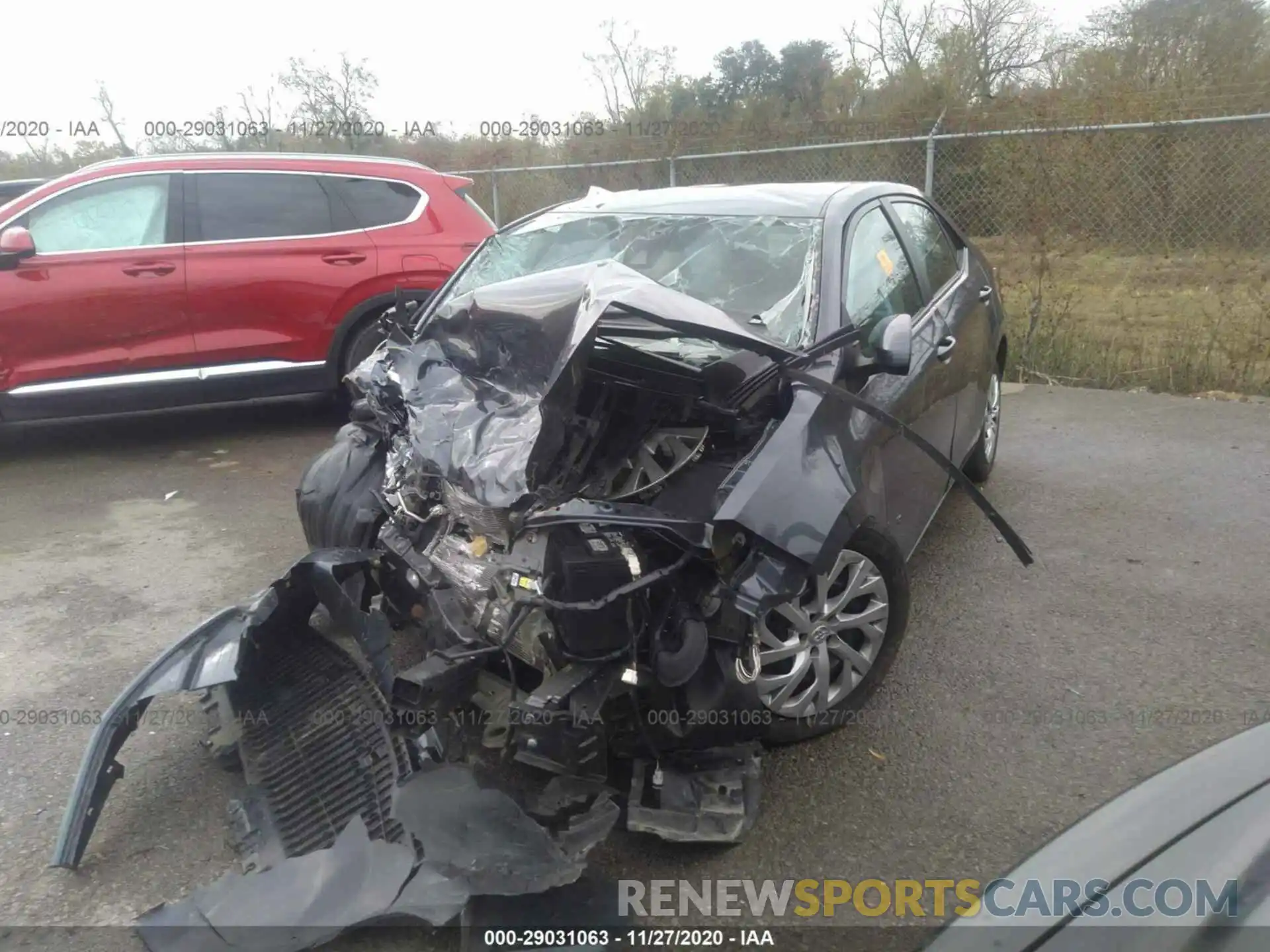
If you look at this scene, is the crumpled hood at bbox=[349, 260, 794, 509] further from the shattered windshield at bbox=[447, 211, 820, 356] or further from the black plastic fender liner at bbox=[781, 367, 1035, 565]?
the shattered windshield at bbox=[447, 211, 820, 356]

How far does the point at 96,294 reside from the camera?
5.77 meters

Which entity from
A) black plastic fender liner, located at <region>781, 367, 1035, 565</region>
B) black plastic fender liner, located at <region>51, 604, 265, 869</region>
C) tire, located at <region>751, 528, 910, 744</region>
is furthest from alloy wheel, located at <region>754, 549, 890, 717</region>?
black plastic fender liner, located at <region>51, 604, 265, 869</region>

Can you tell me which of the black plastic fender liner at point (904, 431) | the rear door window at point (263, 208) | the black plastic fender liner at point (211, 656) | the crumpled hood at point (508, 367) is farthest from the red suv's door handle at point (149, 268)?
the black plastic fender liner at point (904, 431)

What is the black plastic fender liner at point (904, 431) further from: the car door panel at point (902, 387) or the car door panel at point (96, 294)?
the car door panel at point (96, 294)

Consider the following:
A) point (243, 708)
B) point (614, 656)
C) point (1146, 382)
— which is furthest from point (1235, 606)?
point (1146, 382)

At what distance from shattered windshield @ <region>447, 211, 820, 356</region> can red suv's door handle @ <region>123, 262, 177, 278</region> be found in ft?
9.79

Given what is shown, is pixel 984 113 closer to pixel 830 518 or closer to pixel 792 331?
pixel 792 331

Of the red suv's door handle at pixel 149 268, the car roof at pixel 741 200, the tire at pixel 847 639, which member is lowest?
the tire at pixel 847 639

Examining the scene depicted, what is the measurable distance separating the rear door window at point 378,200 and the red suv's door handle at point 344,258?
0.24 m

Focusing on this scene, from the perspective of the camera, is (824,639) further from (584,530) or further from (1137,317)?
(1137,317)

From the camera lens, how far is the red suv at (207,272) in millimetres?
5746

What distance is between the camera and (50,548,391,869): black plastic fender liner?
2.45m

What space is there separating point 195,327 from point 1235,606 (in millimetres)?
6027

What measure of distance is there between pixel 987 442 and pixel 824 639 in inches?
104
